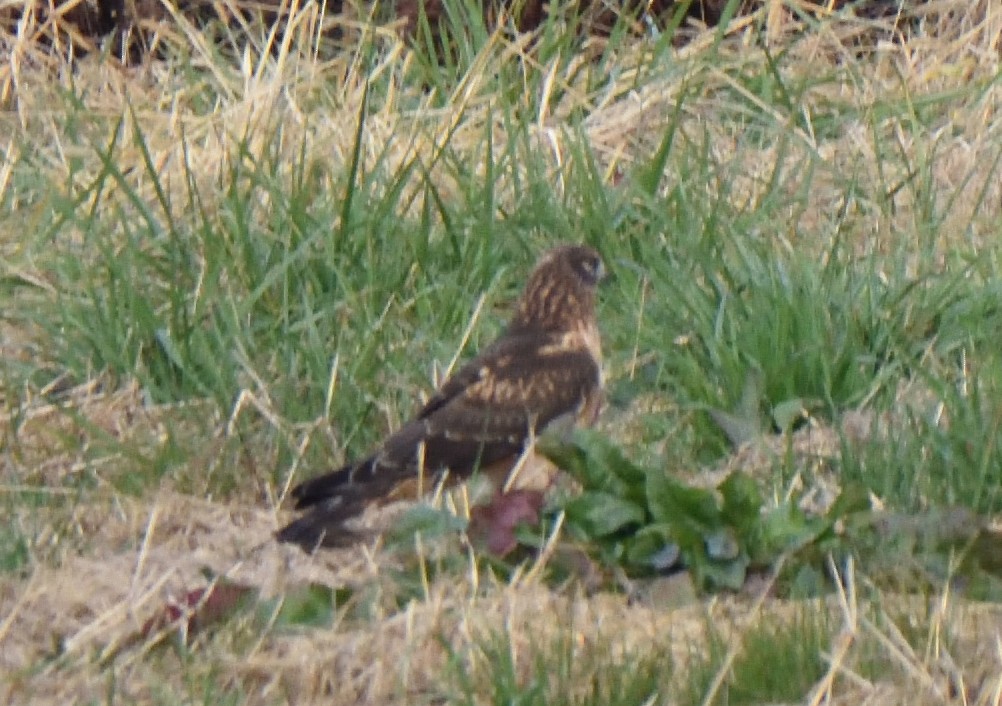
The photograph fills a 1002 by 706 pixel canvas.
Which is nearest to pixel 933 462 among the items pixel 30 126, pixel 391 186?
pixel 391 186

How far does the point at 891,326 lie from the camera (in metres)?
6.27

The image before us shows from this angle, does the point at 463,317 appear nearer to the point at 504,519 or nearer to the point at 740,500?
the point at 504,519

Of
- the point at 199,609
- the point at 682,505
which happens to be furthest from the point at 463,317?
the point at 199,609

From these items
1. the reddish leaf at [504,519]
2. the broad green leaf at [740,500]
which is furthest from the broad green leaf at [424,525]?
the broad green leaf at [740,500]

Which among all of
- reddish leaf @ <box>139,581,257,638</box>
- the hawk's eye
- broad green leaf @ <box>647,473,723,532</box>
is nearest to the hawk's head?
the hawk's eye

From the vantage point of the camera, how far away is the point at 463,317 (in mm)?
6707

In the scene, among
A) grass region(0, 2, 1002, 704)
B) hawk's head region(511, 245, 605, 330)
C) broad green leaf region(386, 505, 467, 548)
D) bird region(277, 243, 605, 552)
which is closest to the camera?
grass region(0, 2, 1002, 704)

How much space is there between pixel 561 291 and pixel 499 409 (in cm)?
58

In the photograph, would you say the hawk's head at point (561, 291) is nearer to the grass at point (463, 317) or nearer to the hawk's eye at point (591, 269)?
the hawk's eye at point (591, 269)

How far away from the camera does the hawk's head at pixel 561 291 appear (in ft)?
20.8

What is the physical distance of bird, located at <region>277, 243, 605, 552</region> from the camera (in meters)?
5.40

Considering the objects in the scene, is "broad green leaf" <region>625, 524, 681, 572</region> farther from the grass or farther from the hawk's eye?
the hawk's eye

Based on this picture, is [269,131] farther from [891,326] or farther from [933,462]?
[933,462]

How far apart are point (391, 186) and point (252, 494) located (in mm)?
1403
